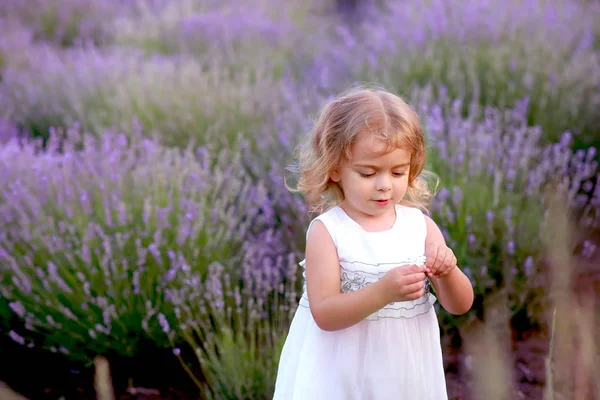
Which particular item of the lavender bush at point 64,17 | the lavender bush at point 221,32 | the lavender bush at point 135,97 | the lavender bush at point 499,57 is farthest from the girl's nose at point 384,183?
the lavender bush at point 64,17

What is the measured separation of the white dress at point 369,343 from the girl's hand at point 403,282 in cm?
16

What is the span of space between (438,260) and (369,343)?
0.86ft

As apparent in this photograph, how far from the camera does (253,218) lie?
12.3 ft

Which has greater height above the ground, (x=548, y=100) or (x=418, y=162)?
(x=548, y=100)

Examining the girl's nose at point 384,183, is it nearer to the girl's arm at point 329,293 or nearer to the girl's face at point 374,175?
the girl's face at point 374,175

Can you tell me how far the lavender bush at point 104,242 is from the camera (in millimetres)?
2842

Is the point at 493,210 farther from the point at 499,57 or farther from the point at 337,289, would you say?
the point at 499,57

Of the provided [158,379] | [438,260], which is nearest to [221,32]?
[158,379]

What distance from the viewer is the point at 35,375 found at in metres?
2.96

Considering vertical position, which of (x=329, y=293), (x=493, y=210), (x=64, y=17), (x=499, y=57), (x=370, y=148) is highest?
(x=64, y=17)

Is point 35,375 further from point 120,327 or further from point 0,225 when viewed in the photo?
point 0,225

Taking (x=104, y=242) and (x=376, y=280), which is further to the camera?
(x=104, y=242)

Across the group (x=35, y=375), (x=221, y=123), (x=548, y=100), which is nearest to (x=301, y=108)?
(x=221, y=123)

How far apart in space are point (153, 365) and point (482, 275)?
1.33 meters
